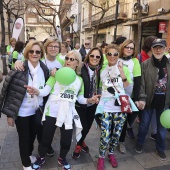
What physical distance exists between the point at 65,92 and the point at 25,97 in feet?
1.71

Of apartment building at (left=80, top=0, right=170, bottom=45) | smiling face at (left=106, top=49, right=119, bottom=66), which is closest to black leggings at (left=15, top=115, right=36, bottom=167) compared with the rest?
smiling face at (left=106, top=49, right=119, bottom=66)

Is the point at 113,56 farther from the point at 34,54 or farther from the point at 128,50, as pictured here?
the point at 34,54

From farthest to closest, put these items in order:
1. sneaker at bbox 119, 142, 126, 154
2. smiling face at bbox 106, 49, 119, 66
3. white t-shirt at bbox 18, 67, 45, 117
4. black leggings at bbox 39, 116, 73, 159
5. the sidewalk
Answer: sneaker at bbox 119, 142, 126, 154
the sidewalk
smiling face at bbox 106, 49, 119, 66
black leggings at bbox 39, 116, 73, 159
white t-shirt at bbox 18, 67, 45, 117

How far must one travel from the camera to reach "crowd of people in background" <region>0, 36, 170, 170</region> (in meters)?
2.77

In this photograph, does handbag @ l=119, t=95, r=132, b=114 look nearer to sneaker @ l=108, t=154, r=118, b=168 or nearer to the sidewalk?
sneaker @ l=108, t=154, r=118, b=168

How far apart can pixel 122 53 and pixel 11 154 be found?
2443 millimetres

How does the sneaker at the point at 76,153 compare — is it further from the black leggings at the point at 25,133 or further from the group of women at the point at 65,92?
the black leggings at the point at 25,133

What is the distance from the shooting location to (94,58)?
3129mm

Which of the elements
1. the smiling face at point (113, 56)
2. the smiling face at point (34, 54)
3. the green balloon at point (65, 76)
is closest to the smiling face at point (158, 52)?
the smiling face at point (113, 56)

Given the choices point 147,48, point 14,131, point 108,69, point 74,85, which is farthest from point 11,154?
point 147,48

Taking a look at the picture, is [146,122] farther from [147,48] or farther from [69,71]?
[69,71]

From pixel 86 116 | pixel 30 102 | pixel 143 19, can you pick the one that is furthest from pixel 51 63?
pixel 143 19

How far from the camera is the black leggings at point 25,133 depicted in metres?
2.81

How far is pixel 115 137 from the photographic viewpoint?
10.4 feet
